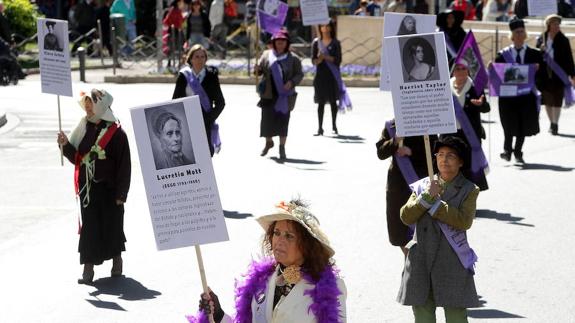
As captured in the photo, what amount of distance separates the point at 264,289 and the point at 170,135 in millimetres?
777

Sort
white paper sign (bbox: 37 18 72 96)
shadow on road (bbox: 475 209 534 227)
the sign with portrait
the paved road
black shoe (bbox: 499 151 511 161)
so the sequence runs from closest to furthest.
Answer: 1. the paved road
2. white paper sign (bbox: 37 18 72 96)
3. shadow on road (bbox: 475 209 534 227)
4. black shoe (bbox: 499 151 511 161)
5. the sign with portrait

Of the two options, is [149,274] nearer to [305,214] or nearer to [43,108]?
[305,214]

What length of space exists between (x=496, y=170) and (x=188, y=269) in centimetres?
682

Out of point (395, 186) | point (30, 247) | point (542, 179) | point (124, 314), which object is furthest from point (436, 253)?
point (542, 179)

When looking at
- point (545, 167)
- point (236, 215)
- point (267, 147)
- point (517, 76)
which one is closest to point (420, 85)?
point (236, 215)

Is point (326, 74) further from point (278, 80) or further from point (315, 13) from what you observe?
point (278, 80)

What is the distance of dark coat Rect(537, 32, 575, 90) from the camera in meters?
20.7

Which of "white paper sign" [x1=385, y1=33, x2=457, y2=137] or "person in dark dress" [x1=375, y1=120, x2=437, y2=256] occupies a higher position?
"white paper sign" [x1=385, y1=33, x2=457, y2=137]

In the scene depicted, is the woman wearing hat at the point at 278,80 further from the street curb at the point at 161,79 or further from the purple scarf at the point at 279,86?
the street curb at the point at 161,79

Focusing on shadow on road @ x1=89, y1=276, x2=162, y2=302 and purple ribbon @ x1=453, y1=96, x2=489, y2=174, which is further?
purple ribbon @ x1=453, y1=96, x2=489, y2=174

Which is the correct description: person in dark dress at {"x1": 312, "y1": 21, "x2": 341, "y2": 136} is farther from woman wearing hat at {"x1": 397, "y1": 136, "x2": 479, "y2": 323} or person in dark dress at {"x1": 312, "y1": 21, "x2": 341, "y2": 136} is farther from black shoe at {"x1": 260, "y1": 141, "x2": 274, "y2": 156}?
woman wearing hat at {"x1": 397, "y1": 136, "x2": 479, "y2": 323}

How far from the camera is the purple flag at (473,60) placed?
13.5m

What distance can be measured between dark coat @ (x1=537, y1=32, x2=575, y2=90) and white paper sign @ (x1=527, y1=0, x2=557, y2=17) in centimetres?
152

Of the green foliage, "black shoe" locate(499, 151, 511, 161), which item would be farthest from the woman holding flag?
the green foliage
